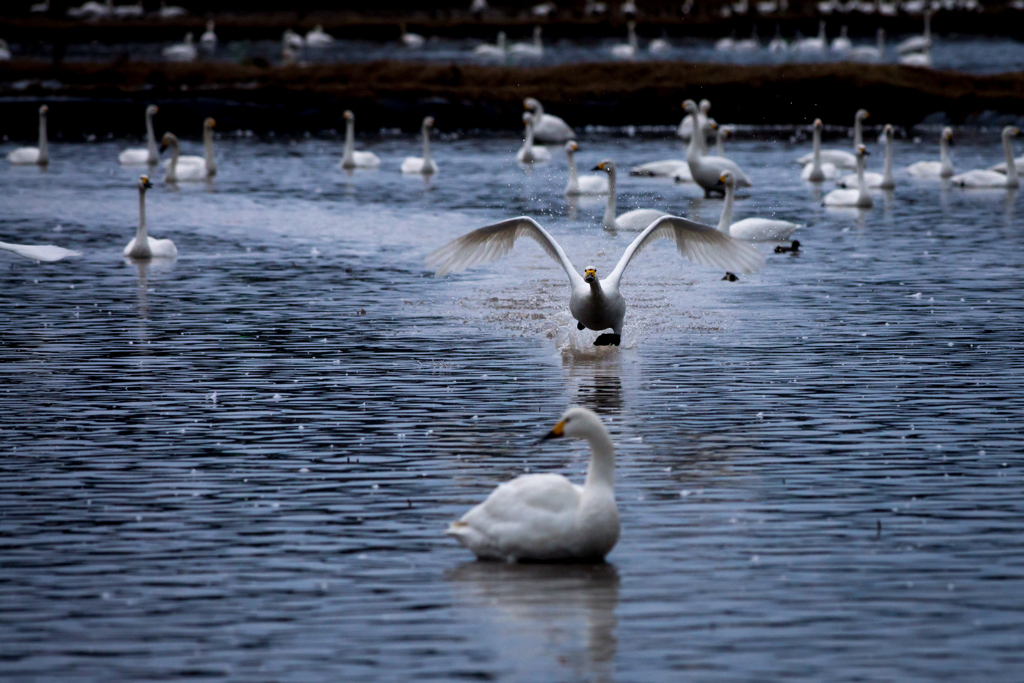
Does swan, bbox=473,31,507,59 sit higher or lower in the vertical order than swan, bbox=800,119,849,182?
higher

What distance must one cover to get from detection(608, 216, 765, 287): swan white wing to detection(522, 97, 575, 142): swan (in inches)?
1183

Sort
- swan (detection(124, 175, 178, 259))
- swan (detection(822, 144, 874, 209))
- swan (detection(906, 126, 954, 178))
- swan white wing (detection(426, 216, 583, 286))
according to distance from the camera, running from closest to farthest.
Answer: swan white wing (detection(426, 216, 583, 286)) < swan (detection(124, 175, 178, 259)) < swan (detection(822, 144, 874, 209)) < swan (detection(906, 126, 954, 178))

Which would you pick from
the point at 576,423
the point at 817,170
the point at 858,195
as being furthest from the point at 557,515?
the point at 817,170

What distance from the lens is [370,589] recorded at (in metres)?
9.31

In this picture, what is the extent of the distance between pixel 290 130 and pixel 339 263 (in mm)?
29208

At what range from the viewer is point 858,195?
106ft

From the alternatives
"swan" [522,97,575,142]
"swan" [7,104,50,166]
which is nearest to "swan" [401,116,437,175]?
"swan" [522,97,575,142]

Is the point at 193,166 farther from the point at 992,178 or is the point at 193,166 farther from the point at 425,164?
the point at 992,178

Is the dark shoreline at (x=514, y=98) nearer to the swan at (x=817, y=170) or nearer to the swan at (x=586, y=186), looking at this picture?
the swan at (x=817, y=170)

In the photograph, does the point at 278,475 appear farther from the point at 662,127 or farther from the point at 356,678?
the point at 662,127

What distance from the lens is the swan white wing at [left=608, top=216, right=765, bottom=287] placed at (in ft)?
59.6

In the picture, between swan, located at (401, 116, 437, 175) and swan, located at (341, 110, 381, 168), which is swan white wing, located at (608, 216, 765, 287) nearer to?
swan, located at (401, 116, 437, 175)

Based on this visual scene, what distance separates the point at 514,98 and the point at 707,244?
120 feet

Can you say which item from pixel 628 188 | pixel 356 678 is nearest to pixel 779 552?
pixel 356 678
